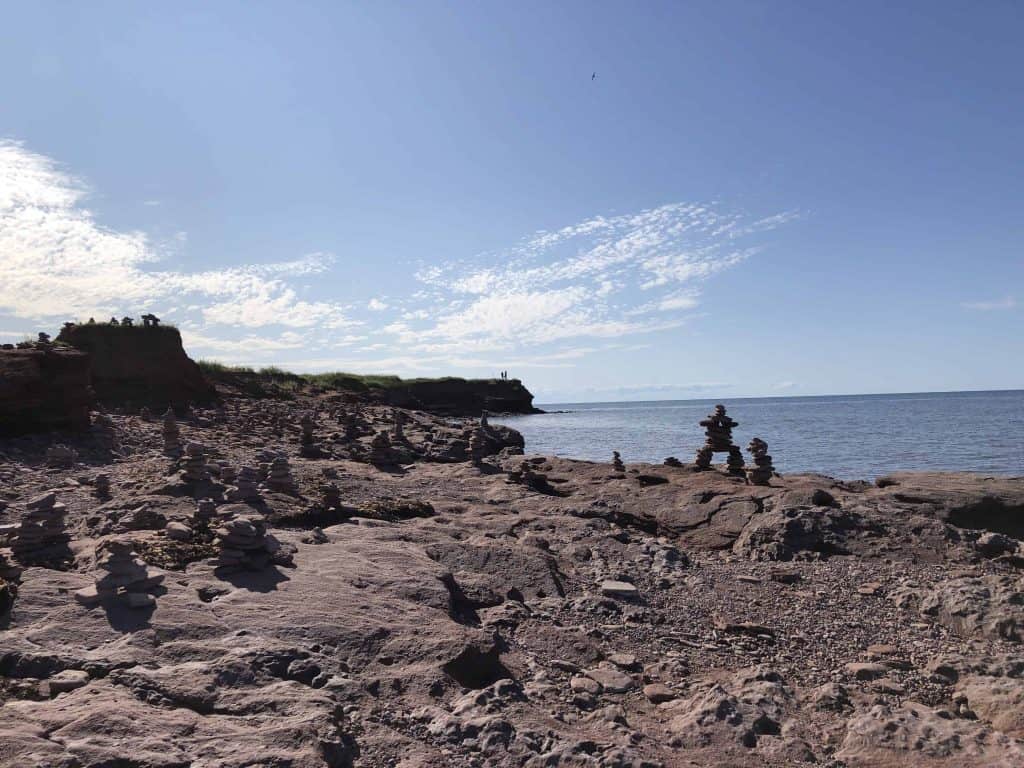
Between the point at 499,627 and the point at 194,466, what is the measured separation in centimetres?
678

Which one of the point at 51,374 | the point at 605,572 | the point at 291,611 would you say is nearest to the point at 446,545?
the point at 605,572

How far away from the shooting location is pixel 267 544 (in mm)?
7578

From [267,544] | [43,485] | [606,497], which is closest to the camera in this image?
[267,544]

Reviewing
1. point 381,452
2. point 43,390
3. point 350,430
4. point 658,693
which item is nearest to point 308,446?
point 381,452

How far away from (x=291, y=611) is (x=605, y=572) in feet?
17.0

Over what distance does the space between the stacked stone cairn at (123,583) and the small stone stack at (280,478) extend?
5242 millimetres

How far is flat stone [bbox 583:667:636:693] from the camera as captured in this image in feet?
20.0

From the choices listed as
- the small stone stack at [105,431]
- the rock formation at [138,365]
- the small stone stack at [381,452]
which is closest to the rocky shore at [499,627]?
the small stone stack at [105,431]

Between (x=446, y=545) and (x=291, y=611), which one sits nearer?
(x=291, y=611)

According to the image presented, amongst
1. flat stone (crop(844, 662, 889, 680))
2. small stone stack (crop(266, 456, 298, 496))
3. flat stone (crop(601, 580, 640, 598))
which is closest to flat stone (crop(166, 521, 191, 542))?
small stone stack (crop(266, 456, 298, 496))

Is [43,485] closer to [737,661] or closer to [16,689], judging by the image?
[16,689]

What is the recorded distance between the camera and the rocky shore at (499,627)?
4.63 metres

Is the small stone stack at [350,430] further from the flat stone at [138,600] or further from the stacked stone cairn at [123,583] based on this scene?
the flat stone at [138,600]

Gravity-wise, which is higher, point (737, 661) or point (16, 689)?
point (16, 689)
